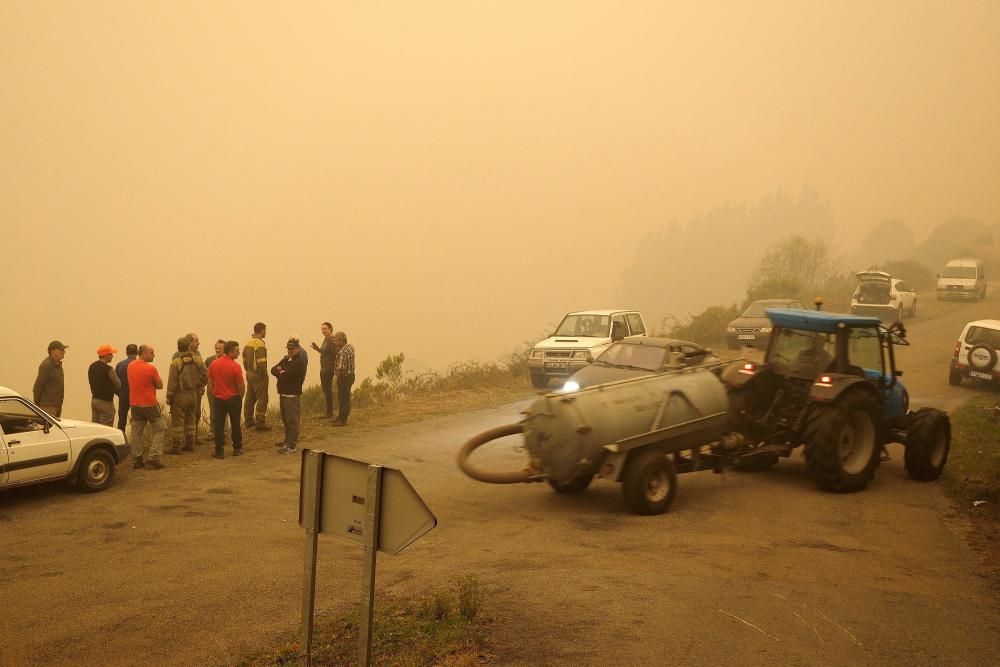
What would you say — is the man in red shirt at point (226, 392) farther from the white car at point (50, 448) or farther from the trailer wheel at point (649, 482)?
the trailer wheel at point (649, 482)

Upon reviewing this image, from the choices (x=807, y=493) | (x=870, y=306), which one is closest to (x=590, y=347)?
(x=807, y=493)

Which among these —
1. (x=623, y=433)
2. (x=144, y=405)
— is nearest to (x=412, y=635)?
(x=623, y=433)

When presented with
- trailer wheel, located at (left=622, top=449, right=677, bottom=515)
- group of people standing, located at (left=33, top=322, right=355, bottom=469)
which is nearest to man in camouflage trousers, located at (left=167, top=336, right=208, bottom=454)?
group of people standing, located at (left=33, top=322, right=355, bottom=469)

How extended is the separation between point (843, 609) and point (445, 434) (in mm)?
10508

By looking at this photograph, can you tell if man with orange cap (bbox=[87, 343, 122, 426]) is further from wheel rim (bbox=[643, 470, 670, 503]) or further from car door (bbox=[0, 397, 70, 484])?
wheel rim (bbox=[643, 470, 670, 503])

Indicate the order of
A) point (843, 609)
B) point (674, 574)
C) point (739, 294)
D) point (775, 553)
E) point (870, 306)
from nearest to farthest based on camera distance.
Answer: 1. point (843, 609)
2. point (674, 574)
3. point (775, 553)
4. point (870, 306)
5. point (739, 294)

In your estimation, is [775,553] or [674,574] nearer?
[674,574]

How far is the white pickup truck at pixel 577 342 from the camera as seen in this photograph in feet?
68.2

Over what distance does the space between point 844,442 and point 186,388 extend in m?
10.5

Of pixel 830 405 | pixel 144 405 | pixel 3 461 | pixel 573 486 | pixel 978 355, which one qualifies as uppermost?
pixel 978 355

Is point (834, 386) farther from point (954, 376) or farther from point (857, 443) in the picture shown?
point (954, 376)

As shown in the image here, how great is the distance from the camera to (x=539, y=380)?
21.7 metres

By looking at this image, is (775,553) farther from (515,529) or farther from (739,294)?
(739,294)

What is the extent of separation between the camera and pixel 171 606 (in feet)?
25.0
